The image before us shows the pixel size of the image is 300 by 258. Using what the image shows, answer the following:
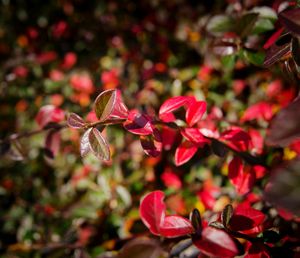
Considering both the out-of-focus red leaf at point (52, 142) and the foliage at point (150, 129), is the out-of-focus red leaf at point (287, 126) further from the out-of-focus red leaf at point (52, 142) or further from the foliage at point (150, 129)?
the out-of-focus red leaf at point (52, 142)

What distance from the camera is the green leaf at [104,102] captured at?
0.82 m

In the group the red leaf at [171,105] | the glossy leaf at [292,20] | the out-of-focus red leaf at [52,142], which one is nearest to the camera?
the glossy leaf at [292,20]

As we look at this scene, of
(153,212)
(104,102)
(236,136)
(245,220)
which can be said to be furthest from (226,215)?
(104,102)

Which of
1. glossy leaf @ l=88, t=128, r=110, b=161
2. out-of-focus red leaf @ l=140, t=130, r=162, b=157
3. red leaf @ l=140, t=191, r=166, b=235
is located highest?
glossy leaf @ l=88, t=128, r=110, b=161

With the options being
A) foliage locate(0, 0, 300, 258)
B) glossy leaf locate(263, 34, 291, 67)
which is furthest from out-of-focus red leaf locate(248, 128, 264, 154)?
glossy leaf locate(263, 34, 291, 67)

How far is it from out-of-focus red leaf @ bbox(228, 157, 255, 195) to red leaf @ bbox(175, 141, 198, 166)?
0.48ft

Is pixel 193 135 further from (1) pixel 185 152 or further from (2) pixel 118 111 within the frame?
(2) pixel 118 111

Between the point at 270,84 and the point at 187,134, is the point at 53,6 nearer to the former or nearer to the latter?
the point at 270,84

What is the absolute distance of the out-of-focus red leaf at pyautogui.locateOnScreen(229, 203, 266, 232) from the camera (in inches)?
32.6

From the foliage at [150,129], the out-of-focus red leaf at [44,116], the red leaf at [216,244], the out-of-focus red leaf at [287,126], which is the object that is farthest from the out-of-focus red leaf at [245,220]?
the out-of-focus red leaf at [44,116]

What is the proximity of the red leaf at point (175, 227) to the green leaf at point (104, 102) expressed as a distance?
0.29 meters

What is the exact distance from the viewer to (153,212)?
0.82 metres

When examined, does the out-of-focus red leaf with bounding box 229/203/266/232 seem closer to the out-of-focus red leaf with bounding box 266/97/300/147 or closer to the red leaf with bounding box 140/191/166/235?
the red leaf with bounding box 140/191/166/235

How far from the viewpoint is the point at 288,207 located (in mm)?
523
